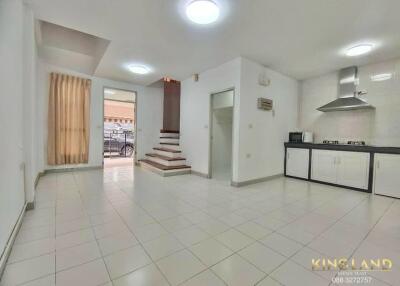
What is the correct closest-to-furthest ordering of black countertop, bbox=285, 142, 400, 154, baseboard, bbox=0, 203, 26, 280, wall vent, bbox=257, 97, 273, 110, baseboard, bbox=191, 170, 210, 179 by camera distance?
1. baseboard, bbox=0, 203, 26, 280
2. black countertop, bbox=285, 142, 400, 154
3. wall vent, bbox=257, 97, 273, 110
4. baseboard, bbox=191, 170, 210, 179

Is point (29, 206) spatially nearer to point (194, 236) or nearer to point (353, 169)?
point (194, 236)

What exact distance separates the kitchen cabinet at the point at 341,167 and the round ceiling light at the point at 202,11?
143 inches

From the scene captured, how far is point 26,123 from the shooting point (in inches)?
93.7

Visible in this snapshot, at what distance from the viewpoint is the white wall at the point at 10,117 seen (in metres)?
1.51

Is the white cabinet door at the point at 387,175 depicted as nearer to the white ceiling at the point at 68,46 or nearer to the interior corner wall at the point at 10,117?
the interior corner wall at the point at 10,117

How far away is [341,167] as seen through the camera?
3799 millimetres

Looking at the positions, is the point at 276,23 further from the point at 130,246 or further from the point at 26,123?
the point at 26,123

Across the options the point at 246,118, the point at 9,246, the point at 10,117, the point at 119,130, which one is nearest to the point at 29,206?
the point at 9,246

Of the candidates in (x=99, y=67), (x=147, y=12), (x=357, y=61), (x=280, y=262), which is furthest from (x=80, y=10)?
(x=357, y=61)

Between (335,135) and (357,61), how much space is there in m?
1.63

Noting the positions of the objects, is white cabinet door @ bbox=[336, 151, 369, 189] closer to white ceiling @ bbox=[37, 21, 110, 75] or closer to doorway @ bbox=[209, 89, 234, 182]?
doorway @ bbox=[209, 89, 234, 182]

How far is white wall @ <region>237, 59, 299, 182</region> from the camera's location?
375cm

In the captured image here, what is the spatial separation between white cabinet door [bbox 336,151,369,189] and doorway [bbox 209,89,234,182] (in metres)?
2.31

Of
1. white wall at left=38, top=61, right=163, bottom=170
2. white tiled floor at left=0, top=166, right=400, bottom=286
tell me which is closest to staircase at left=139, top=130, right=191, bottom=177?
white wall at left=38, top=61, right=163, bottom=170
